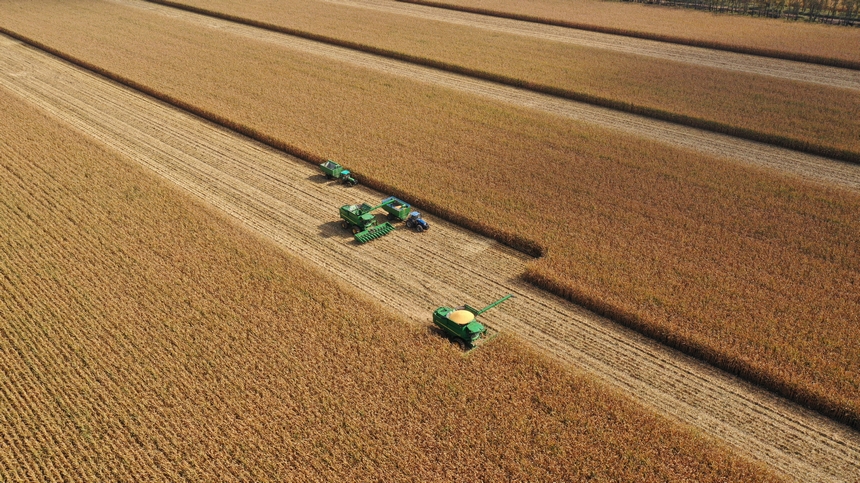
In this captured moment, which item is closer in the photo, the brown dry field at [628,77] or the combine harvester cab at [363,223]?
the combine harvester cab at [363,223]

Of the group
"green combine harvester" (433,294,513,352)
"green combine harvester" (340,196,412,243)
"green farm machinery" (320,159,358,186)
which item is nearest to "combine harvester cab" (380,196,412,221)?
"green combine harvester" (340,196,412,243)

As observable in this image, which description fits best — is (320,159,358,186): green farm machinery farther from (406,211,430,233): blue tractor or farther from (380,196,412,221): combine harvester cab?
(406,211,430,233): blue tractor

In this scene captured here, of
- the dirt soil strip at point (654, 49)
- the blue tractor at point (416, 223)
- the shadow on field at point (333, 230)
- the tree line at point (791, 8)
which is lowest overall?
the shadow on field at point (333, 230)

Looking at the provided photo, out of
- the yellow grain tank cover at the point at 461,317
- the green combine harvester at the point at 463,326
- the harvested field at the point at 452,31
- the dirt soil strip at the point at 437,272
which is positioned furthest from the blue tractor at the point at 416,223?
the harvested field at the point at 452,31

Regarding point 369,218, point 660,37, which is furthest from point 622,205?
point 660,37

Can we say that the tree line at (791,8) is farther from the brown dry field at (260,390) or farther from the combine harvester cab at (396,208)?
the brown dry field at (260,390)

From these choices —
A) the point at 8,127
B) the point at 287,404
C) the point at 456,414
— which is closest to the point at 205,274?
the point at 287,404

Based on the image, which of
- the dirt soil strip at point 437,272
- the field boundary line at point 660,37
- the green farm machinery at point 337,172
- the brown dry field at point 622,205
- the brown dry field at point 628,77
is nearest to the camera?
the dirt soil strip at point 437,272
